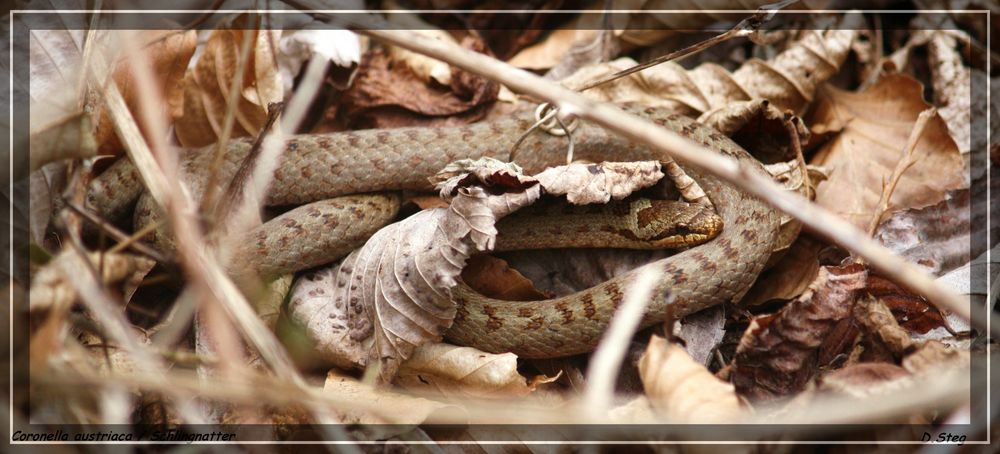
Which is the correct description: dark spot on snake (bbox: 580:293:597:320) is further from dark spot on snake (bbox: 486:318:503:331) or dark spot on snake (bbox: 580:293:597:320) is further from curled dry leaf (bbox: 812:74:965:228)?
curled dry leaf (bbox: 812:74:965:228)

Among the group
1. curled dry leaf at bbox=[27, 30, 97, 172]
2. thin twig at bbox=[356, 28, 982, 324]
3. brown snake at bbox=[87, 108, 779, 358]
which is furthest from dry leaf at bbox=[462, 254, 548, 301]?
curled dry leaf at bbox=[27, 30, 97, 172]

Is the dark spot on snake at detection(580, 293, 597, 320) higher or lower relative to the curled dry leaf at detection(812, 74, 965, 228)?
lower

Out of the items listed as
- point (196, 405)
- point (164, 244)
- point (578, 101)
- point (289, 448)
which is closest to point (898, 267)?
point (578, 101)

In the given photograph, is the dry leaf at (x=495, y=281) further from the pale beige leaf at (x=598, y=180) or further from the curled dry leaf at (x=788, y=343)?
the curled dry leaf at (x=788, y=343)

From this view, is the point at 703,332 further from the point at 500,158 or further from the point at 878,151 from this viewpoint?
the point at 878,151

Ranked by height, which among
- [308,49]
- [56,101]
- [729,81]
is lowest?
[729,81]

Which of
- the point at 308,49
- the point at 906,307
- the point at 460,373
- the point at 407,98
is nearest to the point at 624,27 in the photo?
the point at 407,98

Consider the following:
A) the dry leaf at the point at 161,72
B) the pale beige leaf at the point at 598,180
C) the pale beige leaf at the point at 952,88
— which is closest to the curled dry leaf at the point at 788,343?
the pale beige leaf at the point at 598,180
